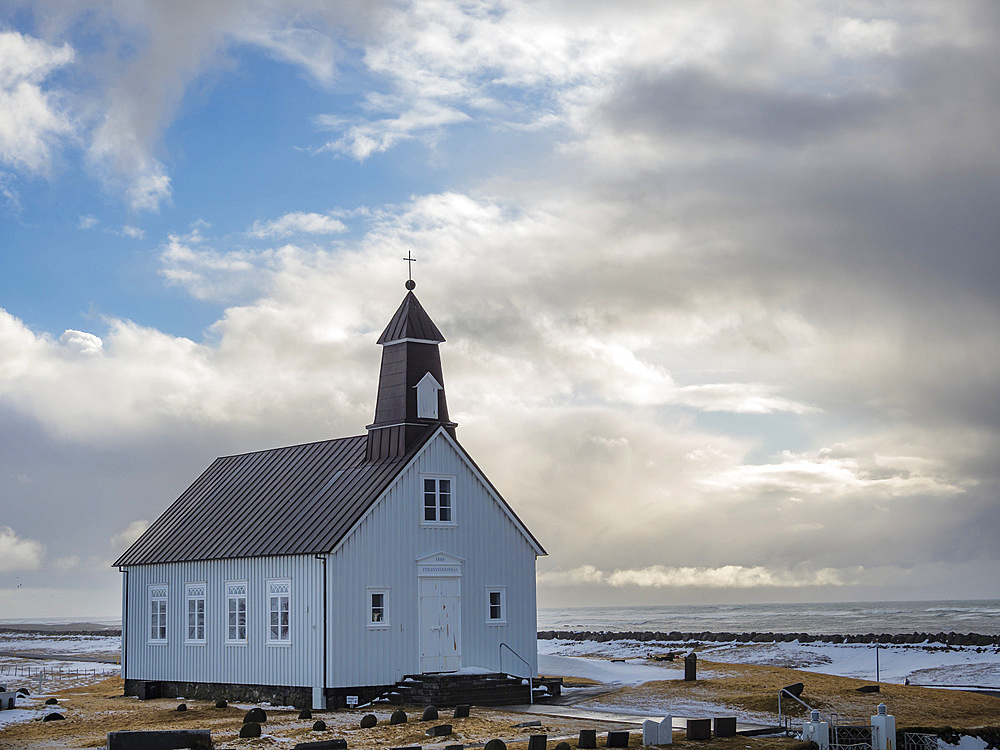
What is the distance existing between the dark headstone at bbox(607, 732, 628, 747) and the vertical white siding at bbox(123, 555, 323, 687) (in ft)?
31.3

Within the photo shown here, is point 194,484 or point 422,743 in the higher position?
point 194,484

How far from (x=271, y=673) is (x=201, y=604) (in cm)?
405

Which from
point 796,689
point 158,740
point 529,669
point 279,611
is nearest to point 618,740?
point 158,740

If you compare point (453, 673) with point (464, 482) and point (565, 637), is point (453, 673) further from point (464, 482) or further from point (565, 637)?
point (565, 637)

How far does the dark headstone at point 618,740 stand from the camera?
20000mm

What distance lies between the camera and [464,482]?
30609 millimetres

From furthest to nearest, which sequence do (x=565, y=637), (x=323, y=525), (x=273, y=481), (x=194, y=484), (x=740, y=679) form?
(x=565, y=637) < (x=194, y=484) < (x=273, y=481) < (x=740, y=679) < (x=323, y=525)

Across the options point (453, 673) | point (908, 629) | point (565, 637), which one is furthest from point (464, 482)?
point (908, 629)

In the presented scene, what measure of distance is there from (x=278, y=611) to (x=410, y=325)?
8.29 metres

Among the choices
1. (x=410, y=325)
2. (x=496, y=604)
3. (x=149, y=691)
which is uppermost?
(x=410, y=325)

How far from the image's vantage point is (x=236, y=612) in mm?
30422

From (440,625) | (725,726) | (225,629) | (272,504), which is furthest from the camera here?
(272,504)

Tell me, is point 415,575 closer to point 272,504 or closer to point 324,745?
point 272,504

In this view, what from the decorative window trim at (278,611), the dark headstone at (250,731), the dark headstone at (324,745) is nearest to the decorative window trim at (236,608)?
the decorative window trim at (278,611)
